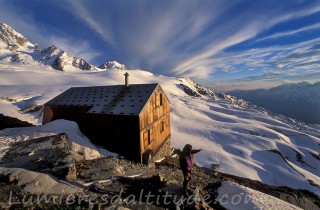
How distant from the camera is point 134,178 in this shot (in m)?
12.3

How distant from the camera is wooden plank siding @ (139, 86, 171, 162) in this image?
Answer: 733 inches

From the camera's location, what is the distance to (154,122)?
21.4m

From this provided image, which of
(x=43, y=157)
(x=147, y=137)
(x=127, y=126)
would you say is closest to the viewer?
(x=43, y=157)

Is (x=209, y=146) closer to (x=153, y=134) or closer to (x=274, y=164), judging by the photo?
(x=274, y=164)

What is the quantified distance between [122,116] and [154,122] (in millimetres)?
4382

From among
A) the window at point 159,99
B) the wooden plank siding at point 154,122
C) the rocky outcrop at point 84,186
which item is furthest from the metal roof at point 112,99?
the rocky outcrop at point 84,186

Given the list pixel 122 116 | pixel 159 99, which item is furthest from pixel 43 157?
pixel 159 99

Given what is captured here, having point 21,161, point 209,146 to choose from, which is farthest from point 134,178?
point 209,146

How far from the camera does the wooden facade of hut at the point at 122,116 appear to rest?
715 inches

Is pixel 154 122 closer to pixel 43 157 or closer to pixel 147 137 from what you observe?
pixel 147 137

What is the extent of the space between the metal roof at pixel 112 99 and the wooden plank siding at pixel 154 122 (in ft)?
2.95

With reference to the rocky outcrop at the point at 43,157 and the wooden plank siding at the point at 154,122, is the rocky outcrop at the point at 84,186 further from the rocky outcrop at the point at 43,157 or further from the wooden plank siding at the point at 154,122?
the wooden plank siding at the point at 154,122

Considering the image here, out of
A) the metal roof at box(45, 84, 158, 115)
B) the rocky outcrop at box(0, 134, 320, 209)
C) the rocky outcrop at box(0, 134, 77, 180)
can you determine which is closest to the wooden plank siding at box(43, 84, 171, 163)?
the metal roof at box(45, 84, 158, 115)

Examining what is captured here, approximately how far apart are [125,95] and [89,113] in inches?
164
